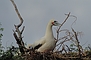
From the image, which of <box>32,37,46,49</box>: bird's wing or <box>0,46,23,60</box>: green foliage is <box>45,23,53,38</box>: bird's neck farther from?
<box>0,46,23,60</box>: green foliage

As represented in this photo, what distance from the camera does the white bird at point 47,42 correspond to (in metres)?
9.09

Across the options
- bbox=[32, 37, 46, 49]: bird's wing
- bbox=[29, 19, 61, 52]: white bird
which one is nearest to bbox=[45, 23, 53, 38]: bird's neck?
bbox=[29, 19, 61, 52]: white bird

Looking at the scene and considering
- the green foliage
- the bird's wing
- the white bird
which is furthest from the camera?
the bird's wing

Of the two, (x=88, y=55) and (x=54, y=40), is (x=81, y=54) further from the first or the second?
(x=54, y=40)

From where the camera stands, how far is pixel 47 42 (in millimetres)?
9164

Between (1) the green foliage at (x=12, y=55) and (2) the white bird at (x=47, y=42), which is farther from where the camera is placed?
(2) the white bird at (x=47, y=42)

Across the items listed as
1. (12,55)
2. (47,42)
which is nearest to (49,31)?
(47,42)

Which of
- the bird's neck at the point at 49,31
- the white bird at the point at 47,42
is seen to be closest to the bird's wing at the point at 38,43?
the white bird at the point at 47,42

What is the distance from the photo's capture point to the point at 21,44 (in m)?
8.13

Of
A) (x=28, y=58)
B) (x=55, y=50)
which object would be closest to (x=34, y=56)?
(x=28, y=58)

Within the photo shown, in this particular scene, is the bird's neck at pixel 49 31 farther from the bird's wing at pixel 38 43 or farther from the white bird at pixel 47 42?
the bird's wing at pixel 38 43

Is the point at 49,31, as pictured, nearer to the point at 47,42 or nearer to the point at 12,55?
the point at 47,42

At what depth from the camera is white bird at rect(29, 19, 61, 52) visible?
909 cm

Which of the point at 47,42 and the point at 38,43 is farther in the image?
the point at 38,43
